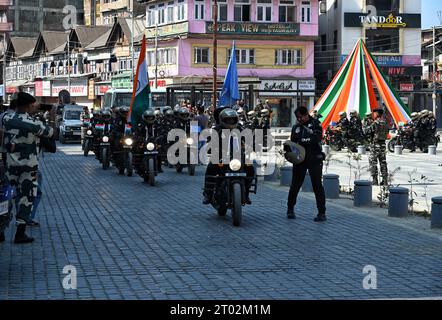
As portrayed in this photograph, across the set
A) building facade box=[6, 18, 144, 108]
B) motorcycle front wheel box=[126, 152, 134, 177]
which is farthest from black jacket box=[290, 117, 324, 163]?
building facade box=[6, 18, 144, 108]

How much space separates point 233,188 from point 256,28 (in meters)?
52.2

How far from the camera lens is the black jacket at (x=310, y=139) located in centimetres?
1338

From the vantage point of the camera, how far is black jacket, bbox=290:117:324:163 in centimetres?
1338

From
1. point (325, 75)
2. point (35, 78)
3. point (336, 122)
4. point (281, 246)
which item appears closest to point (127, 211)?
point (281, 246)

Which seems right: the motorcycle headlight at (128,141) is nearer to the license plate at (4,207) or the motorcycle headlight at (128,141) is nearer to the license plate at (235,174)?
the license plate at (235,174)

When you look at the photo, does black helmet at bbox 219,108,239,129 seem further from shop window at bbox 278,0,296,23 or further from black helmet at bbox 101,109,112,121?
shop window at bbox 278,0,296,23

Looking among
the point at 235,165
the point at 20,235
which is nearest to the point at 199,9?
the point at 235,165

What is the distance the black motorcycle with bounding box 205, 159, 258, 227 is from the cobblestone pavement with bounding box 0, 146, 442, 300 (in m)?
0.31

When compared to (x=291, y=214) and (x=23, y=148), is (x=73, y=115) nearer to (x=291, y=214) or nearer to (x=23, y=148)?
(x=291, y=214)

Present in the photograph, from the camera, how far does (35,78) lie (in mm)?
88375

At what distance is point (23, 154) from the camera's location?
34.6ft

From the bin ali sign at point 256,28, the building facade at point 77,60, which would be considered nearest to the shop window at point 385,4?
the bin ali sign at point 256,28

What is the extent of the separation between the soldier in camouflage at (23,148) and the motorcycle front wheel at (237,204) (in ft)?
10.7
